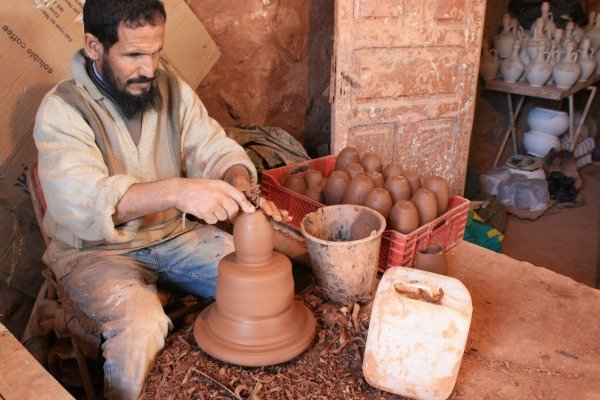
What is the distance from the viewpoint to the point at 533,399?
177cm

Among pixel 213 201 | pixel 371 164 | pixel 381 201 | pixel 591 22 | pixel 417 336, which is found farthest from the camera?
pixel 591 22

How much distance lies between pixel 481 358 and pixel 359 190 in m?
0.93

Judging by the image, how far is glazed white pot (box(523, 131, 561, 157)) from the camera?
5.88m

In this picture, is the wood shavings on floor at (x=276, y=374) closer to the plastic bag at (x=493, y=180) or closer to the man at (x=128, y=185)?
the man at (x=128, y=185)

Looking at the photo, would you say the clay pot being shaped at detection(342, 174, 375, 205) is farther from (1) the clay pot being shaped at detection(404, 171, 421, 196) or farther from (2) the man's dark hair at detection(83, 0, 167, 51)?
(2) the man's dark hair at detection(83, 0, 167, 51)

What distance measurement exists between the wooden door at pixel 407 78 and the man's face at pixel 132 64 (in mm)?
1652

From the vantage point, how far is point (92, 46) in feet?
6.81


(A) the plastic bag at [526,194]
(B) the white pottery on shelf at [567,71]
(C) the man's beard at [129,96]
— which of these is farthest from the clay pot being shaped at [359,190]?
(B) the white pottery on shelf at [567,71]

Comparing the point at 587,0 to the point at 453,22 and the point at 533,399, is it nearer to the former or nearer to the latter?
the point at 453,22

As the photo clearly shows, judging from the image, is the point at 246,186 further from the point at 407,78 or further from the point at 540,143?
the point at 540,143

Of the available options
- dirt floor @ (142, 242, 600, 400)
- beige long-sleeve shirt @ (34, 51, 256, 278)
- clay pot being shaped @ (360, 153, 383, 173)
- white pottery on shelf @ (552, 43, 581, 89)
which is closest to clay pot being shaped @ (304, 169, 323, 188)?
clay pot being shaped @ (360, 153, 383, 173)

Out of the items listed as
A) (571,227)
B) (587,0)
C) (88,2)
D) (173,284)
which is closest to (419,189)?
(173,284)

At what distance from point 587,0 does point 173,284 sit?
6506 mm

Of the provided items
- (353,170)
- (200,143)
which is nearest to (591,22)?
(353,170)
